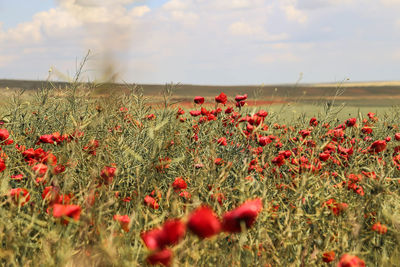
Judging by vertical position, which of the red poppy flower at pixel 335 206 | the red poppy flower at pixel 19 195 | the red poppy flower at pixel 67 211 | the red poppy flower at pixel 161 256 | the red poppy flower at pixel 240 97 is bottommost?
the red poppy flower at pixel 335 206

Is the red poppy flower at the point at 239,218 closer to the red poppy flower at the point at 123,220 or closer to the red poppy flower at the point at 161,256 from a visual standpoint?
the red poppy flower at the point at 161,256

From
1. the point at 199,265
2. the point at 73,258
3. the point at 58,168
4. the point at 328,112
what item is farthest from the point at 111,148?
the point at 328,112

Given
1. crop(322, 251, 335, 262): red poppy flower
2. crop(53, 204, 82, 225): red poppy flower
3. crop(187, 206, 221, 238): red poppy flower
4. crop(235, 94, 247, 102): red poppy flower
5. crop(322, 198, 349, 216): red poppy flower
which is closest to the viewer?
crop(187, 206, 221, 238): red poppy flower

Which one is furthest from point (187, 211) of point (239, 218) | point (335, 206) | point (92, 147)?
point (92, 147)

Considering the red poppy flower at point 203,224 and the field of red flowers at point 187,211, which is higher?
the red poppy flower at point 203,224

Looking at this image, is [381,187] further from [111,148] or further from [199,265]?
[111,148]

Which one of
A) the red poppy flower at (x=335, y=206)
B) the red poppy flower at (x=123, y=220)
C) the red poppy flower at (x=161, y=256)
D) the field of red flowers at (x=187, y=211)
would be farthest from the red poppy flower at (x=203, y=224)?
the red poppy flower at (x=335, y=206)

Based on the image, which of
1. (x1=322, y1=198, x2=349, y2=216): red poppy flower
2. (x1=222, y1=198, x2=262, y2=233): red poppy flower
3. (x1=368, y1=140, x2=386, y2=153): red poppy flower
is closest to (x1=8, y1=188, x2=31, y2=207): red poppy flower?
(x1=222, y1=198, x2=262, y2=233): red poppy flower

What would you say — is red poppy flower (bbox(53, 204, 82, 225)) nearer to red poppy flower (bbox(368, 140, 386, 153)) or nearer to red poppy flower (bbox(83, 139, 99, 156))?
red poppy flower (bbox(83, 139, 99, 156))

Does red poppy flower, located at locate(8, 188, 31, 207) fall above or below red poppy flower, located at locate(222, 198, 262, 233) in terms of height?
below

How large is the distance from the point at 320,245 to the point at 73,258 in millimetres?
977

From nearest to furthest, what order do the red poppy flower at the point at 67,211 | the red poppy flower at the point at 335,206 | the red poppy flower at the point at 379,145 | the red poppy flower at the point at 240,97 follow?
the red poppy flower at the point at 67,211 → the red poppy flower at the point at 335,206 → the red poppy flower at the point at 379,145 → the red poppy flower at the point at 240,97

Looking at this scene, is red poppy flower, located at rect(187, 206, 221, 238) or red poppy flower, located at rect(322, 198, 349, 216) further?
red poppy flower, located at rect(322, 198, 349, 216)

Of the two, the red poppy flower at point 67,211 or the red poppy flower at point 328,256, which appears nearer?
the red poppy flower at point 67,211
